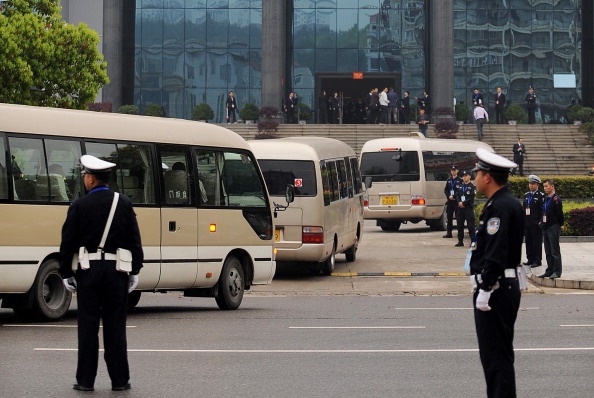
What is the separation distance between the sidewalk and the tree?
13634mm

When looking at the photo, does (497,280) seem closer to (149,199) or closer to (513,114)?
(149,199)

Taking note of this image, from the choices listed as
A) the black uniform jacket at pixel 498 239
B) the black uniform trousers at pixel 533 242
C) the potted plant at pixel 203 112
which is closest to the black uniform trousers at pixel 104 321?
the black uniform jacket at pixel 498 239

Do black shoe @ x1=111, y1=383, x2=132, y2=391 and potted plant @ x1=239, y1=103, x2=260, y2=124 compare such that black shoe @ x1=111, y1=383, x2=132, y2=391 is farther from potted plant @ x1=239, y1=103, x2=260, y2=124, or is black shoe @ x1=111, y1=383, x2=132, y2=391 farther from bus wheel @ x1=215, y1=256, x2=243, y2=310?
potted plant @ x1=239, y1=103, x2=260, y2=124

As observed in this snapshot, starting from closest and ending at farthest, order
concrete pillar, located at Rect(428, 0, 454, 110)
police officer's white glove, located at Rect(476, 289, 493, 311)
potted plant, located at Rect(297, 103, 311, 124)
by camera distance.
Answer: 1. police officer's white glove, located at Rect(476, 289, 493, 311)
2. concrete pillar, located at Rect(428, 0, 454, 110)
3. potted plant, located at Rect(297, 103, 311, 124)

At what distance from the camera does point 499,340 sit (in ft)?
27.4

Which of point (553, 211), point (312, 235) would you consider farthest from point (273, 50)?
point (553, 211)

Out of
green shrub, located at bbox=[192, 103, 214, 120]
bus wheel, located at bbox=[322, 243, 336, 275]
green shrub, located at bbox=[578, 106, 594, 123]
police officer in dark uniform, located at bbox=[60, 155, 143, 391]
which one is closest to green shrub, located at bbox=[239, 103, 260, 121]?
green shrub, located at bbox=[192, 103, 214, 120]

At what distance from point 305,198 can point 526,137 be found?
38.8 meters

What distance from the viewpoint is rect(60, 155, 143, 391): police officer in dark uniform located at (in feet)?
33.0

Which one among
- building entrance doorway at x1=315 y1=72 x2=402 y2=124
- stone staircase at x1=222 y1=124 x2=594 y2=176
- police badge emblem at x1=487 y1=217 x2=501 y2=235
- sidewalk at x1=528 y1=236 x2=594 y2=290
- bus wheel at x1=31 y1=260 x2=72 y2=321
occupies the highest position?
building entrance doorway at x1=315 y1=72 x2=402 y2=124

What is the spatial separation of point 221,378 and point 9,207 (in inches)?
197

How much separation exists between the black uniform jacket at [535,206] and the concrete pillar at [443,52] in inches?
1656

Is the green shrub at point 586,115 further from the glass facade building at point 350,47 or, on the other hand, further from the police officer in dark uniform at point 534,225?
the police officer in dark uniform at point 534,225

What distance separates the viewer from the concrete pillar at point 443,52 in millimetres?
65375
